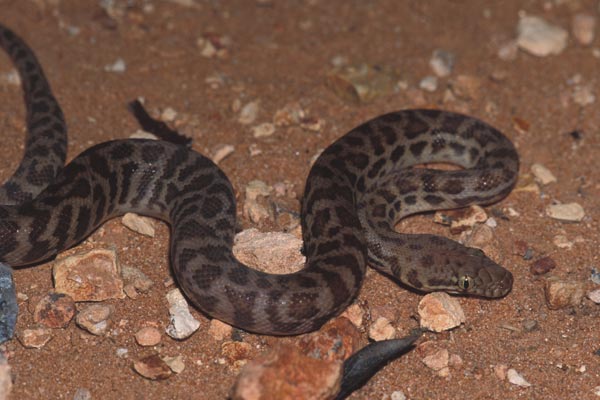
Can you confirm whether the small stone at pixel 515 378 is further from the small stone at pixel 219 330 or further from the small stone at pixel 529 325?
the small stone at pixel 219 330

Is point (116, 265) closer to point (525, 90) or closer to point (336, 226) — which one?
point (336, 226)

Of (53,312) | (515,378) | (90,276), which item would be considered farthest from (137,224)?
(515,378)

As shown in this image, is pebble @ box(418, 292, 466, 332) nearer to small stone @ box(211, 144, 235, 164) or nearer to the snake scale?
the snake scale

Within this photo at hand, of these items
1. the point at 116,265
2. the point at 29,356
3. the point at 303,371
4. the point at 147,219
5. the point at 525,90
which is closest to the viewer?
the point at 303,371

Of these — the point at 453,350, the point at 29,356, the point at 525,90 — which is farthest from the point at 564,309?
the point at 29,356

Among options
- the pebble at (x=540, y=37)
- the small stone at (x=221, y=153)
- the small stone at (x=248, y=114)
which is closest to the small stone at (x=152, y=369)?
the small stone at (x=221, y=153)

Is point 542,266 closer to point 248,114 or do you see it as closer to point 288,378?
point 288,378

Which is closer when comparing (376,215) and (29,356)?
(29,356)

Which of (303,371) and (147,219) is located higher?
(303,371)

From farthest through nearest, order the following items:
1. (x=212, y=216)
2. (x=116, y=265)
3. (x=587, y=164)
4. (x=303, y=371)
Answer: (x=587, y=164)
(x=212, y=216)
(x=116, y=265)
(x=303, y=371)
